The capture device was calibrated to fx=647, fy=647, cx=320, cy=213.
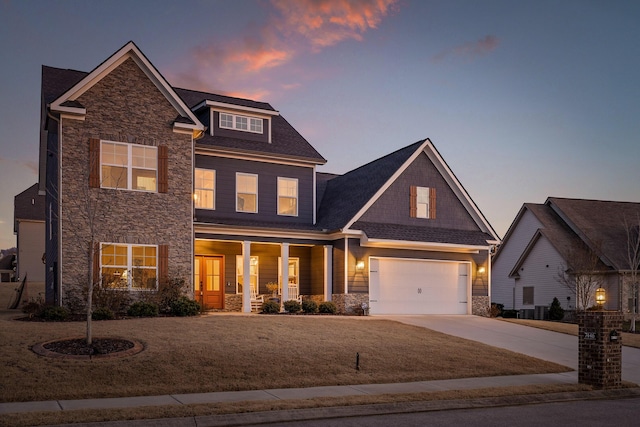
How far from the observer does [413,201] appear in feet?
94.5

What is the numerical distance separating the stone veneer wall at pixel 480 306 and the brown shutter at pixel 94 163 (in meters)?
17.1

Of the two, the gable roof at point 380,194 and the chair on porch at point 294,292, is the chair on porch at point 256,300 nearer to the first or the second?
the chair on porch at point 294,292

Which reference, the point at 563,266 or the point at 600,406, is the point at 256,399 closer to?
the point at 600,406

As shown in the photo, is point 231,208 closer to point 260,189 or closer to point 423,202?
point 260,189

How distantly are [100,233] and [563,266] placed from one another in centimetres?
2542

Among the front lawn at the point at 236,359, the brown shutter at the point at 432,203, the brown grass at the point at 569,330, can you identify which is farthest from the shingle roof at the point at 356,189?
the brown grass at the point at 569,330

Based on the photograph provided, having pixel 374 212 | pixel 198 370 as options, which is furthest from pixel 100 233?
pixel 374 212

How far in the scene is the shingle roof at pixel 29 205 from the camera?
48656 millimetres

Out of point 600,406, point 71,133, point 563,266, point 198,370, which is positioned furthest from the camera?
point 563,266

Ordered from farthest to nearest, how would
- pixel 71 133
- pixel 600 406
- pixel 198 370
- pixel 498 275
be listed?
pixel 498 275 → pixel 71 133 → pixel 198 370 → pixel 600 406

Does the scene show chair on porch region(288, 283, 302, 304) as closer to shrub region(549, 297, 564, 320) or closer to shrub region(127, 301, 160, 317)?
shrub region(127, 301, 160, 317)

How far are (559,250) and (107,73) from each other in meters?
25.7

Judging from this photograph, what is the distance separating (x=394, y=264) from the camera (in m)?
27.8

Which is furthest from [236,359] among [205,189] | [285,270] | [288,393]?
[205,189]
